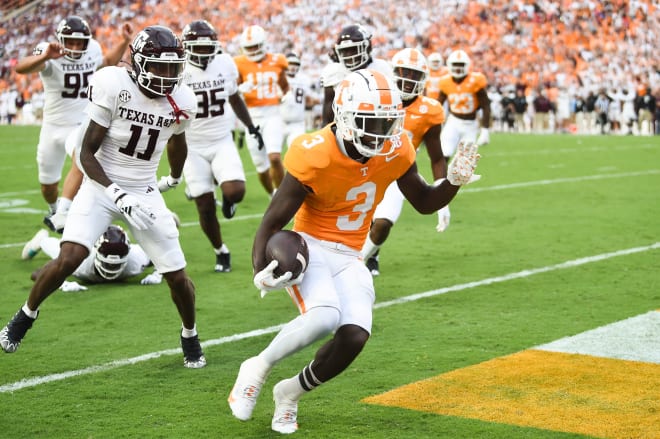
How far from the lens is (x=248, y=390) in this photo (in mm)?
4312

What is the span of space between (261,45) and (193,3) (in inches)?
945

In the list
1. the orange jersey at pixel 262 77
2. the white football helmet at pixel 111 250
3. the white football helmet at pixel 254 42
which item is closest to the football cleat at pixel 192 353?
the white football helmet at pixel 111 250

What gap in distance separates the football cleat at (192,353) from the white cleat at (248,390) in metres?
1.08

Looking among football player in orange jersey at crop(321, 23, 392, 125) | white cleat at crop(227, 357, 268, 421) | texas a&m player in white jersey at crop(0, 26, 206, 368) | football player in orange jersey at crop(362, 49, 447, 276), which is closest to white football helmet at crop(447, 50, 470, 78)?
football player in orange jersey at crop(321, 23, 392, 125)

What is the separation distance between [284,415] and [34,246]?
15.2 feet

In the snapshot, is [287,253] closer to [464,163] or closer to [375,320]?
[464,163]

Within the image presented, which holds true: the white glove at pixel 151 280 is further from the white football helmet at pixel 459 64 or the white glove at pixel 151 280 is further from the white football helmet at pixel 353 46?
the white football helmet at pixel 459 64

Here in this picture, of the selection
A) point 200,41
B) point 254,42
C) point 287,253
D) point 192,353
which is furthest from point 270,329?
point 254,42

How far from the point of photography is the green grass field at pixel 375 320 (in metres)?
4.48

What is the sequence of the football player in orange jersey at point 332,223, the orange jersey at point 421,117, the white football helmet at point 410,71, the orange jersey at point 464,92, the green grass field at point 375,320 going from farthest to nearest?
the orange jersey at point 464,92 → the orange jersey at point 421,117 → the white football helmet at point 410,71 → the green grass field at point 375,320 → the football player in orange jersey at point 332,223

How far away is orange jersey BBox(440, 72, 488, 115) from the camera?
44.4 ft

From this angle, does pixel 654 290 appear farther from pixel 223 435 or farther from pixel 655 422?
pixel 223 435

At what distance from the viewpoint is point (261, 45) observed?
1154cm

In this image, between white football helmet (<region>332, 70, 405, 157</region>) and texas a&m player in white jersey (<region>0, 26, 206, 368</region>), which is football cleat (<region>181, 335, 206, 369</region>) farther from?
white football helmet (<region>332, 70, 405, 157</region>)
